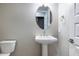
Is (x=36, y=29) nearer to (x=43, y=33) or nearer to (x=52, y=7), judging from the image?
(x=43, y=33)

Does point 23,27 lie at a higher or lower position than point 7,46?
higher

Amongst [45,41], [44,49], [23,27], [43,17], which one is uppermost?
[43,17]

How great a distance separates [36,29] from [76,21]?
515mm

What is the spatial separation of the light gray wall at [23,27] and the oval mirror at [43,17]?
0.05 metres

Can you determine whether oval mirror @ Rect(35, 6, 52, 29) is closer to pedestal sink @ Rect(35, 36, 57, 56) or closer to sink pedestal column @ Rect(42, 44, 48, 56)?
pedestal sink @ Rect(35, 36, 57, 56)

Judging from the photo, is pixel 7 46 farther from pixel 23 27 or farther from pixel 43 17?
pixel 43 17

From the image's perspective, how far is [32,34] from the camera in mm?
1491

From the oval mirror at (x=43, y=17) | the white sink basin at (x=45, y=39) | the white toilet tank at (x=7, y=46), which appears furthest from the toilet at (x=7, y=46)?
the oval mirror at (x=43, y=17)

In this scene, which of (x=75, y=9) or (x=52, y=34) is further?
(x=52, y=34)

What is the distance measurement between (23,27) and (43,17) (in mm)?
294

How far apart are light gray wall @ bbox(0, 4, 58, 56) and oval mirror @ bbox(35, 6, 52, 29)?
0.05 m

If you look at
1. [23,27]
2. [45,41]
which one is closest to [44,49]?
[45,41]

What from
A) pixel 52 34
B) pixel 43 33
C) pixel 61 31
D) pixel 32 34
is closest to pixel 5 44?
pixel 32 34

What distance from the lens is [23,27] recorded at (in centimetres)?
149
